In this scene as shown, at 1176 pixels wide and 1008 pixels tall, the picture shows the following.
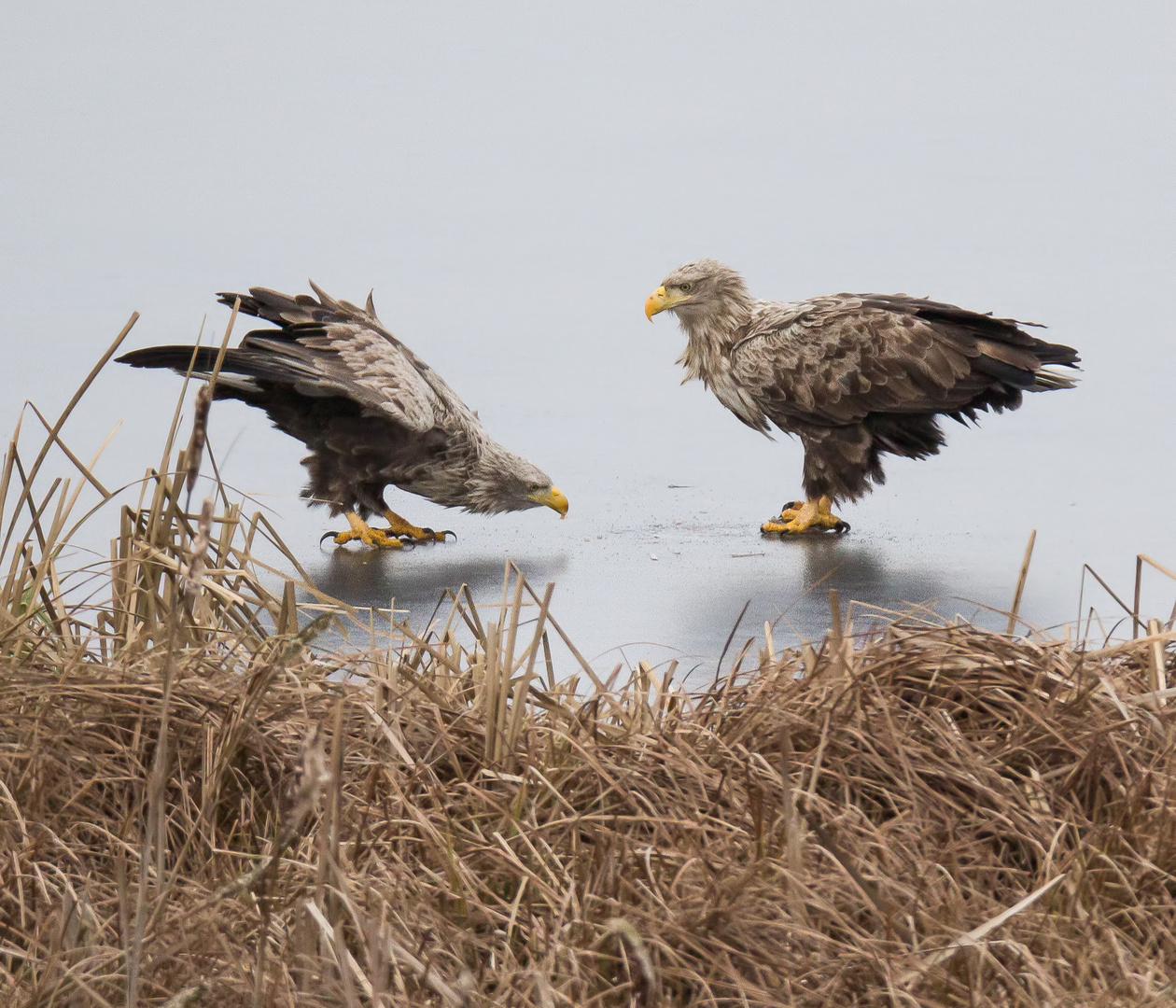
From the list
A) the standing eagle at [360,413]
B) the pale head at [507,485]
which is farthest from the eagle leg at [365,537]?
the pale head at [507,485]

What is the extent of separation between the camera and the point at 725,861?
2.32 m

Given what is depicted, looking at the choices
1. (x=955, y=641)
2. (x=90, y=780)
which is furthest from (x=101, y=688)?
(x=955, y=641)

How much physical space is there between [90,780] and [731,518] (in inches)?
149

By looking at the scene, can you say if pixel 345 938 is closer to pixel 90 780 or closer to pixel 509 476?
pixel 90 780

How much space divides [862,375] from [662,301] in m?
1.03

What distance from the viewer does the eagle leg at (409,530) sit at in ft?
19.0

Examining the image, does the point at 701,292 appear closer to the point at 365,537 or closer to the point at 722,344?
the point at 722,344

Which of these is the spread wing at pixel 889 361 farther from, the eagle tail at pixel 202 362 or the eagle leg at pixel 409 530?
the eagle tail at pixel 202 362

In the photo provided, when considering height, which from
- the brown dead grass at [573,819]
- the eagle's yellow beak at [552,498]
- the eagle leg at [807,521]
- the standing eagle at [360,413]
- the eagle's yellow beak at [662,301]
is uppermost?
the eagle's yellow beak at [662,301]

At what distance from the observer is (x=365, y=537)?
18.6 ft

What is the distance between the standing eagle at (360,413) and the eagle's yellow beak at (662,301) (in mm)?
1027

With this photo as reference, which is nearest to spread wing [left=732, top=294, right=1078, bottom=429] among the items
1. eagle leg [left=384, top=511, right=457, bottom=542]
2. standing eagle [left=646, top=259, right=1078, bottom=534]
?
standing eagle [left=646, top=259, right=1078, bottom=534]

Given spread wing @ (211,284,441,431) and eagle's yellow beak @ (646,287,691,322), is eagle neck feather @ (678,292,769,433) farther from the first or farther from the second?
spread wing @ (211,284,441,431)

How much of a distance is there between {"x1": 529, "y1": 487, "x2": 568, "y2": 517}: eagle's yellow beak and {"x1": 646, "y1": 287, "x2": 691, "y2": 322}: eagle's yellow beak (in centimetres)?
102
